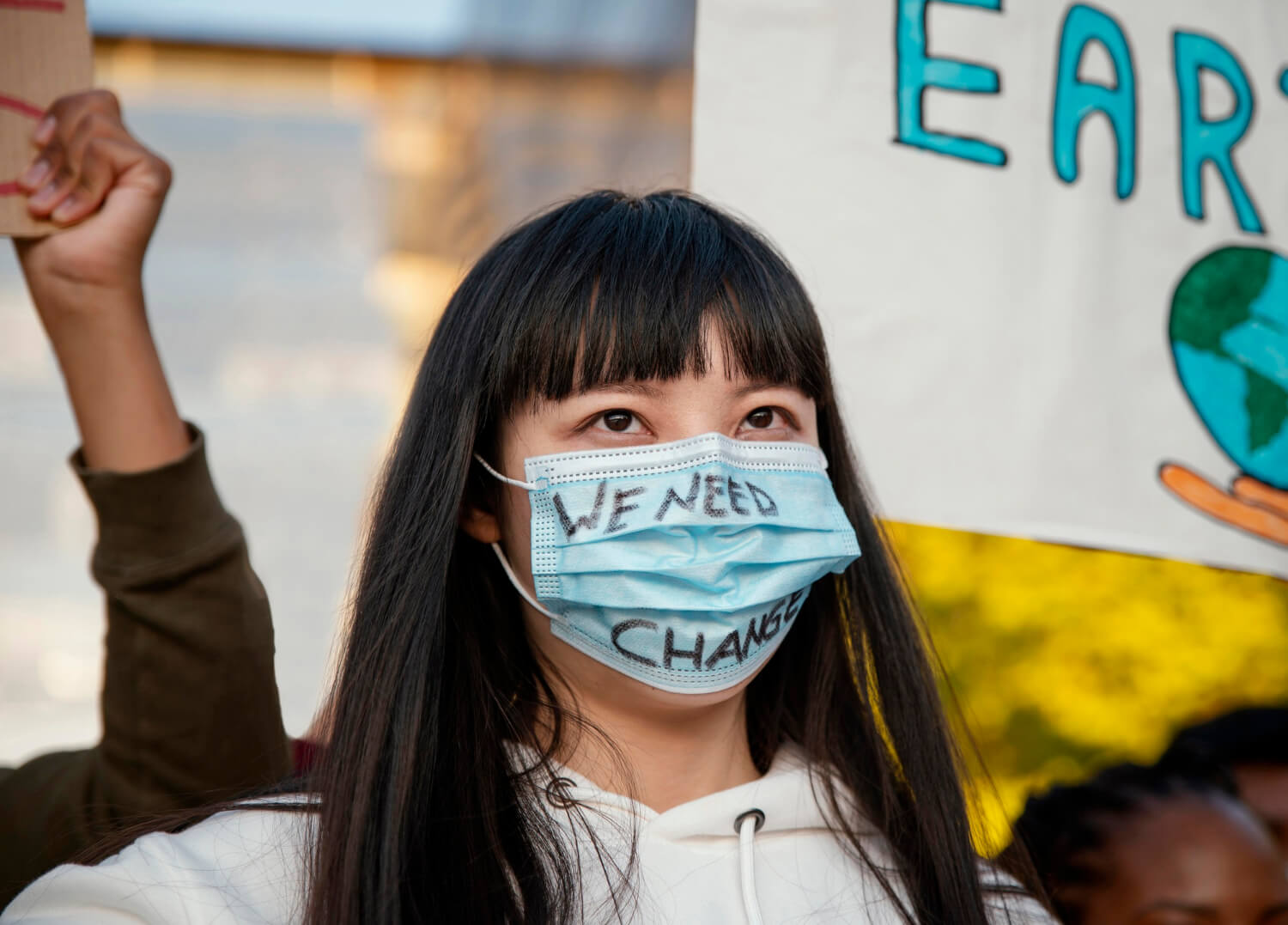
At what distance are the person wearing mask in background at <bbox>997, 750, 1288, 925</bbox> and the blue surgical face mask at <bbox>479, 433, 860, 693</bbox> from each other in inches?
36.8

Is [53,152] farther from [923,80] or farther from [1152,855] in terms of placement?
[1152,855]

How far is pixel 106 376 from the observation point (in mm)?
2219

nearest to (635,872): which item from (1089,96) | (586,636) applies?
(586,636)

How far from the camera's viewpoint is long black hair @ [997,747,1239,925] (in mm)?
2816

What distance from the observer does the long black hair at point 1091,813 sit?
9.24 feet

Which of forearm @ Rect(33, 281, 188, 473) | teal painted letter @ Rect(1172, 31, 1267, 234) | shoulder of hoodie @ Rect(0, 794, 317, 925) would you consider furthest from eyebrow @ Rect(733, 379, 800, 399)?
teal painted letter @ Rect(1172, 31, 1267, 234)

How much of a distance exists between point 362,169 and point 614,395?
431cm

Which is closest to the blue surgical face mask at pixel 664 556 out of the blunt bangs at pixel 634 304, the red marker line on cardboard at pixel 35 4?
the blunt bangs at pixel 634 304

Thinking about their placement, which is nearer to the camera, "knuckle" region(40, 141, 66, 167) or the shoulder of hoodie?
the shoulder of hoodie

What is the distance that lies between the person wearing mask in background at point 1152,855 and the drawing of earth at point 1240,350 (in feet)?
2.67

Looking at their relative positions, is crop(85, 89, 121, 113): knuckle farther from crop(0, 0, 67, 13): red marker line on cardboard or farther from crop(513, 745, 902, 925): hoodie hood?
crop(513, 745, 902, 925): hoodie hood

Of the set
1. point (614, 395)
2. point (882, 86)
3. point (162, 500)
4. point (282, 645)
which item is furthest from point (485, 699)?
point (282, 645)

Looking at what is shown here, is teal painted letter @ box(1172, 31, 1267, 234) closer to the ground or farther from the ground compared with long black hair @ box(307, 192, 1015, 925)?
farther from the ground

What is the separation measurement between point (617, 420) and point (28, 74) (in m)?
1.27
